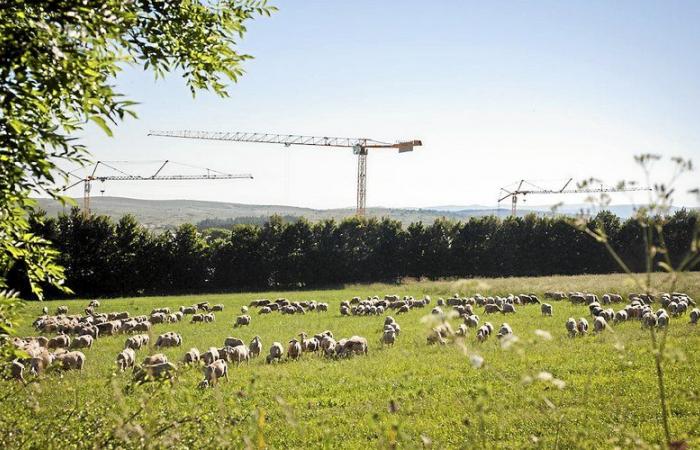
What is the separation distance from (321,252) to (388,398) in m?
46.5

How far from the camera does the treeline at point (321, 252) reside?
52.5 metres

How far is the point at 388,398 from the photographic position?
13.7 meters

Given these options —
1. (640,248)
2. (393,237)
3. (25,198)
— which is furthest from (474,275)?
(25,198)

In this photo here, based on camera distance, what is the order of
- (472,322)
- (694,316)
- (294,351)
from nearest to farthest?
(294,351), (694,316), (472,322)

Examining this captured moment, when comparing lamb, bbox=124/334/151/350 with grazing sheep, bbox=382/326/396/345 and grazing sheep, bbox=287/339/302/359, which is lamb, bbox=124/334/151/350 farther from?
grazing sheep, bbox=382/326/396/345

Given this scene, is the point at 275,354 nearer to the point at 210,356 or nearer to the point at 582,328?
the point at 210,356

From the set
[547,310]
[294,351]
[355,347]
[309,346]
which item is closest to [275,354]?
[294,351]

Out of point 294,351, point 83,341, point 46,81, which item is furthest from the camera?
point 83,341

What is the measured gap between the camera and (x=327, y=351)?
2014 centimetres

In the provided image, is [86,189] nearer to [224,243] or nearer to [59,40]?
[224,243]

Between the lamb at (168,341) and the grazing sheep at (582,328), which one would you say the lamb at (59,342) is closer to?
the lamb at (168,341)

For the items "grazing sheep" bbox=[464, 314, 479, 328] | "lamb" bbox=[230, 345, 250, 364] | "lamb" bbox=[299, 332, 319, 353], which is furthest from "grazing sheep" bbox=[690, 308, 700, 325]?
"lamb" bbox=[230, 345, 250, 364]

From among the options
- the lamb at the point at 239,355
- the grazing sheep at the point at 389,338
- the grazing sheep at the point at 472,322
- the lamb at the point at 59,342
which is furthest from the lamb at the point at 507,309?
the lamb at the point at 59,342

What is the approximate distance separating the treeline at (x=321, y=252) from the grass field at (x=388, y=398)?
30.5 metres
